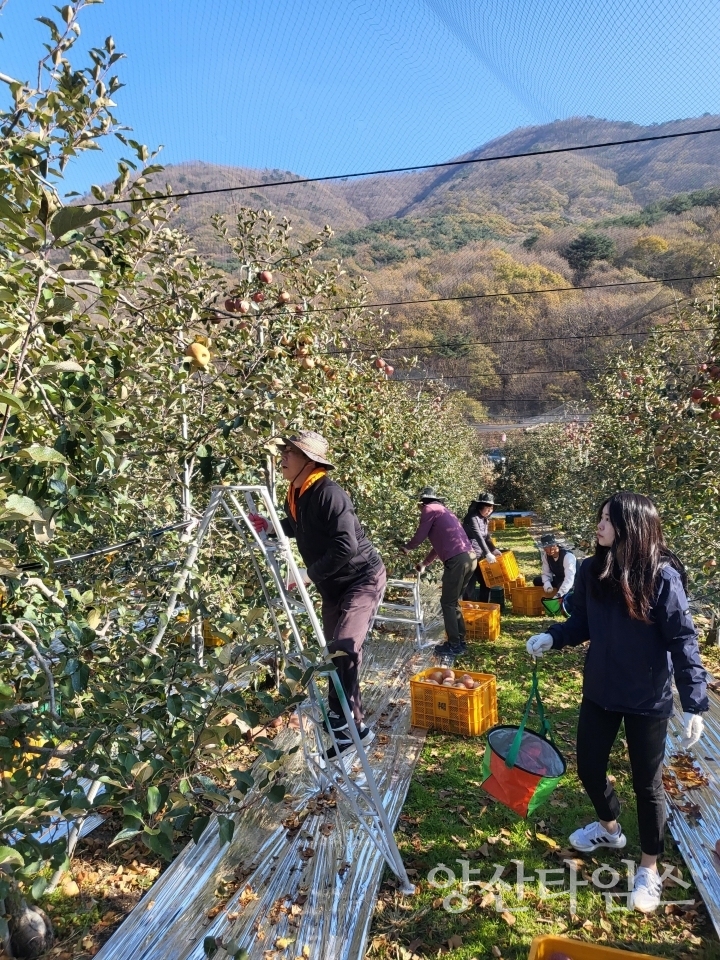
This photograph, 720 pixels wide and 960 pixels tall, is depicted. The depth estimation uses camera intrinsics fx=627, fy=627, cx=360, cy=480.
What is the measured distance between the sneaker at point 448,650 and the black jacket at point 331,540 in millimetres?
2634

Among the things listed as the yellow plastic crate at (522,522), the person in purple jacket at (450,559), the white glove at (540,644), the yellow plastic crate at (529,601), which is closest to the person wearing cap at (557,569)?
the yellow plastic crate at (529,601)

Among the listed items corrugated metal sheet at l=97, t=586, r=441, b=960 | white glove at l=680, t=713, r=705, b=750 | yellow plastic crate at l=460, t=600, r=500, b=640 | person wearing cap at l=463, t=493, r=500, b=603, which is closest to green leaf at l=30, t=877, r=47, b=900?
corrugated metal sheet at l=97, t=586, r=441, b=960

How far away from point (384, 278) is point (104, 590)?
A: 133 feet

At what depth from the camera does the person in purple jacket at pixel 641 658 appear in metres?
2.27

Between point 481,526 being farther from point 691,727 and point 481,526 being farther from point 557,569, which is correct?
point 691,727

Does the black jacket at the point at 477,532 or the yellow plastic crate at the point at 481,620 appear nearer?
the yellow plastic crate at the point at 481,620

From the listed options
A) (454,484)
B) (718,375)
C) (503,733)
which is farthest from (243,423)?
(454,484)

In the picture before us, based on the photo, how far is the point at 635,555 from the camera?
230 centimetres

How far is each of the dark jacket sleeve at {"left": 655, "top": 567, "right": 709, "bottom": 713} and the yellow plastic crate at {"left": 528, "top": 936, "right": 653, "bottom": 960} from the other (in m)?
0.82

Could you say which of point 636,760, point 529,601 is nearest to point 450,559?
point 529,601

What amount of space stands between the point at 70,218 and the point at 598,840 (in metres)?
2.98

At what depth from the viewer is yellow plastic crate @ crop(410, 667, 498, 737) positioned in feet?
12.4

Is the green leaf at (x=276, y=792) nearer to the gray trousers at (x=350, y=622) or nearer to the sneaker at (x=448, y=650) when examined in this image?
the gray trousers at (x=350, y=622)

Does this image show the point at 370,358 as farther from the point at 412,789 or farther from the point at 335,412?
the point at 412,789
